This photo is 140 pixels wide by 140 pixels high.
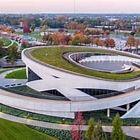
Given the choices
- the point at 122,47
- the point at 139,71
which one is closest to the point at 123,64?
the point at 139,71

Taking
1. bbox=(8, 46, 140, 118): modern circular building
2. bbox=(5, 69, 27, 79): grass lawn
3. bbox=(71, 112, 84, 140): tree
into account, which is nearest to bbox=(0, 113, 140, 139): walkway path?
bbox=(71, 112, 84, 140): tree

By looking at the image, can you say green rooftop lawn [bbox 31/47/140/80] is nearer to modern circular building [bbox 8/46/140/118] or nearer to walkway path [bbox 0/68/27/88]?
modern circular building [bbox 8/46/140/118]

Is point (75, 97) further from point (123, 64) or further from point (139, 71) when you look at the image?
point (123, 64)

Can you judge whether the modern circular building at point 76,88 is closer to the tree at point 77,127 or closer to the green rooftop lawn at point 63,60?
the green rooftop lawn at point 63,60

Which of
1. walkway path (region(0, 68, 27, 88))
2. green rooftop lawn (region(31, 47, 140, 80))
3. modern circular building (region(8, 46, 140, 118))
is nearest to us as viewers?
modern circular building (region(8, 46, 140, 118))

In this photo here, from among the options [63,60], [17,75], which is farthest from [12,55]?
[63,60]

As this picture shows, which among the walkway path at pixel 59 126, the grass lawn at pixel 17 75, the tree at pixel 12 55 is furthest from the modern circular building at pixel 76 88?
Result: the tree at pixel 12 55
